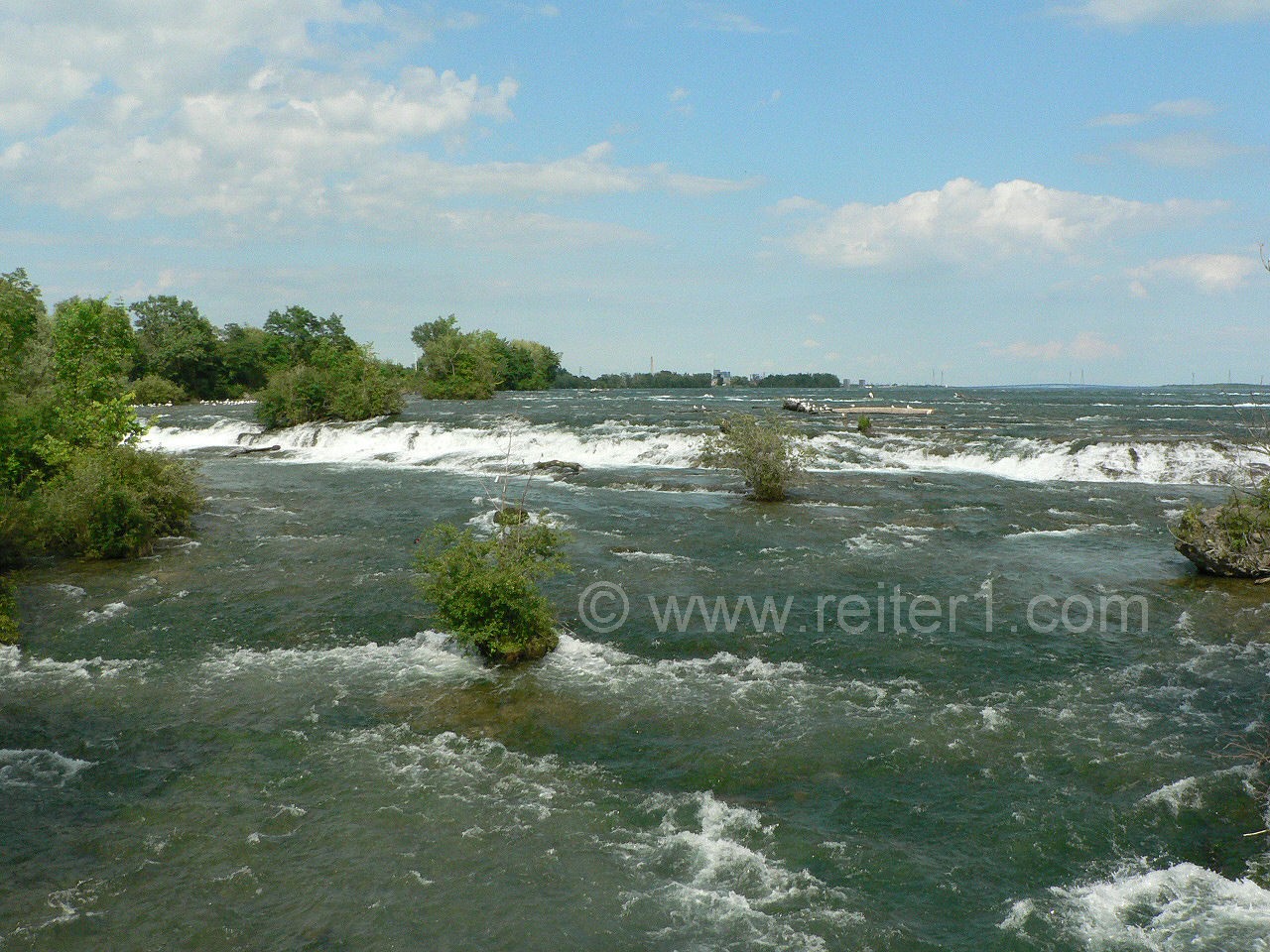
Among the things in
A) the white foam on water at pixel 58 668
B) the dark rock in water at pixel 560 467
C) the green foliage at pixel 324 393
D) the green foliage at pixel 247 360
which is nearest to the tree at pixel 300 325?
the green foliage at pixel 247 360

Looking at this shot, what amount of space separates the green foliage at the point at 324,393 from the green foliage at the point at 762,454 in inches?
1101

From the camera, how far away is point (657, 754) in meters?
10.1

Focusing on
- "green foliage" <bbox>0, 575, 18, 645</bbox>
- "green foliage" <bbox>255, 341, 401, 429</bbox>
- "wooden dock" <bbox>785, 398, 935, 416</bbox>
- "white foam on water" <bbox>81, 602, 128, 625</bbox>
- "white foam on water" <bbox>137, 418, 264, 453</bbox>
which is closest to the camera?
"green foliage" <bbox>0, 575, 18, 645</bbox>

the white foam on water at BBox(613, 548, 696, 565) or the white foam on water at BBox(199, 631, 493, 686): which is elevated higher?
the white foam on water at BBox(613, 548, 696, 565)

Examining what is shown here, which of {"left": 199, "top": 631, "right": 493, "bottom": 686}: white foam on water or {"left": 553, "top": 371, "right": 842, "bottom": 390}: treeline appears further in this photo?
{"left": 553, "top": 371, "right": 842, "bottom": 390}: treeline

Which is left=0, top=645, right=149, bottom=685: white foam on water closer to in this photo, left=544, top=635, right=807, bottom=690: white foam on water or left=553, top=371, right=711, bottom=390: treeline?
left=544, top=635, right=807, bottom=690: white foam on water

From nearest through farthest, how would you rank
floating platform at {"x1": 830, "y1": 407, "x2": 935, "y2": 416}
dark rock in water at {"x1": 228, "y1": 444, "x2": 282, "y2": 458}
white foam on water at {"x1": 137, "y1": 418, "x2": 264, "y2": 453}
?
dark rock in water at {"x1": 228, "y1": 444, "x2": 282, "y2": 458}
white foam on water at {"x1": 137, "y1": 418, "x2": 264, "y2": 453}
floating platform at {"x1": 830, "y1": 407, "x2": 935, "y2": 416}

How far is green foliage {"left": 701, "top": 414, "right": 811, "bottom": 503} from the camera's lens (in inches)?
1052

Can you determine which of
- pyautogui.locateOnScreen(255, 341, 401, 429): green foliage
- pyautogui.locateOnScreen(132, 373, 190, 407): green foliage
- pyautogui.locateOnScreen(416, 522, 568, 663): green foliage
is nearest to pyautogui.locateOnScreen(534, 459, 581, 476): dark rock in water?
pyautogui.locateOnScreen(255, 341, 401, 429): green foliage

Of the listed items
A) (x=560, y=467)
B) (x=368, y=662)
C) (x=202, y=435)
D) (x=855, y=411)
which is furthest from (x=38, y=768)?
(x=855, y=411)

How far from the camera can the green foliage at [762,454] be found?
26731 mm

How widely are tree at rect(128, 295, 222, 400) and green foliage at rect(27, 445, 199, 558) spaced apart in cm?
6655

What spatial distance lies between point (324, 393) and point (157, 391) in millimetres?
35036

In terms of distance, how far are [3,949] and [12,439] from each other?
16247 millimetres
